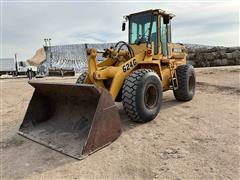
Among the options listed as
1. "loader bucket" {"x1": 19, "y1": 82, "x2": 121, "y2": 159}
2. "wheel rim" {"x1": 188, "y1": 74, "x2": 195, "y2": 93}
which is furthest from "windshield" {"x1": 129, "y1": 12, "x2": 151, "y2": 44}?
"loader bucket" {"x1": 19, "y1": 82, "x2": 121, "y2": 159}

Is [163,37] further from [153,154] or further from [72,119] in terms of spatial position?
[153,154]

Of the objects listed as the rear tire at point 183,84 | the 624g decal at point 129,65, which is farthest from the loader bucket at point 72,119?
the rear tire at point 183,84

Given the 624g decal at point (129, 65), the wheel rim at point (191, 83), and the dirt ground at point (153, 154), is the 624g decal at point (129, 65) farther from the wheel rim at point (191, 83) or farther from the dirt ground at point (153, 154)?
the wheel rim at point (191, 83)

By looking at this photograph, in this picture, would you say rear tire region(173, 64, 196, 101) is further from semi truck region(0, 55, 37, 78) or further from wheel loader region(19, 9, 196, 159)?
semi truck region(0, 55, 37, 78)

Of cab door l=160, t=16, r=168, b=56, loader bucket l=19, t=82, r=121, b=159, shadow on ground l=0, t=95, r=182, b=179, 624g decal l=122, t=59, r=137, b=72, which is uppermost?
cab door l=160, t=16, r=168, b=56

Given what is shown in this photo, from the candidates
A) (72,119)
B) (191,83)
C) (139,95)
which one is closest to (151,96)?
(139,95)

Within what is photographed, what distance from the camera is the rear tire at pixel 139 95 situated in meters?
4.17

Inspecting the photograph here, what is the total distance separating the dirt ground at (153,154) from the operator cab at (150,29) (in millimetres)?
1640

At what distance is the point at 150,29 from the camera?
544 cm

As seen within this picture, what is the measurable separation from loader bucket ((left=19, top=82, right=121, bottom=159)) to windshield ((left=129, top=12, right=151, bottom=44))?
2155 millimetres

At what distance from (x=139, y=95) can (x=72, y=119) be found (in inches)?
47.9

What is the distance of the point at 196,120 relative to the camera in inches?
179

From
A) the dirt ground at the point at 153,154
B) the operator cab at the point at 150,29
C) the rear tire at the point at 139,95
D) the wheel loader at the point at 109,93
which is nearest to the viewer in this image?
the dirt ground at the point at 153,154

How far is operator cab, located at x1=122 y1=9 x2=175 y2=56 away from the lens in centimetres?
545
